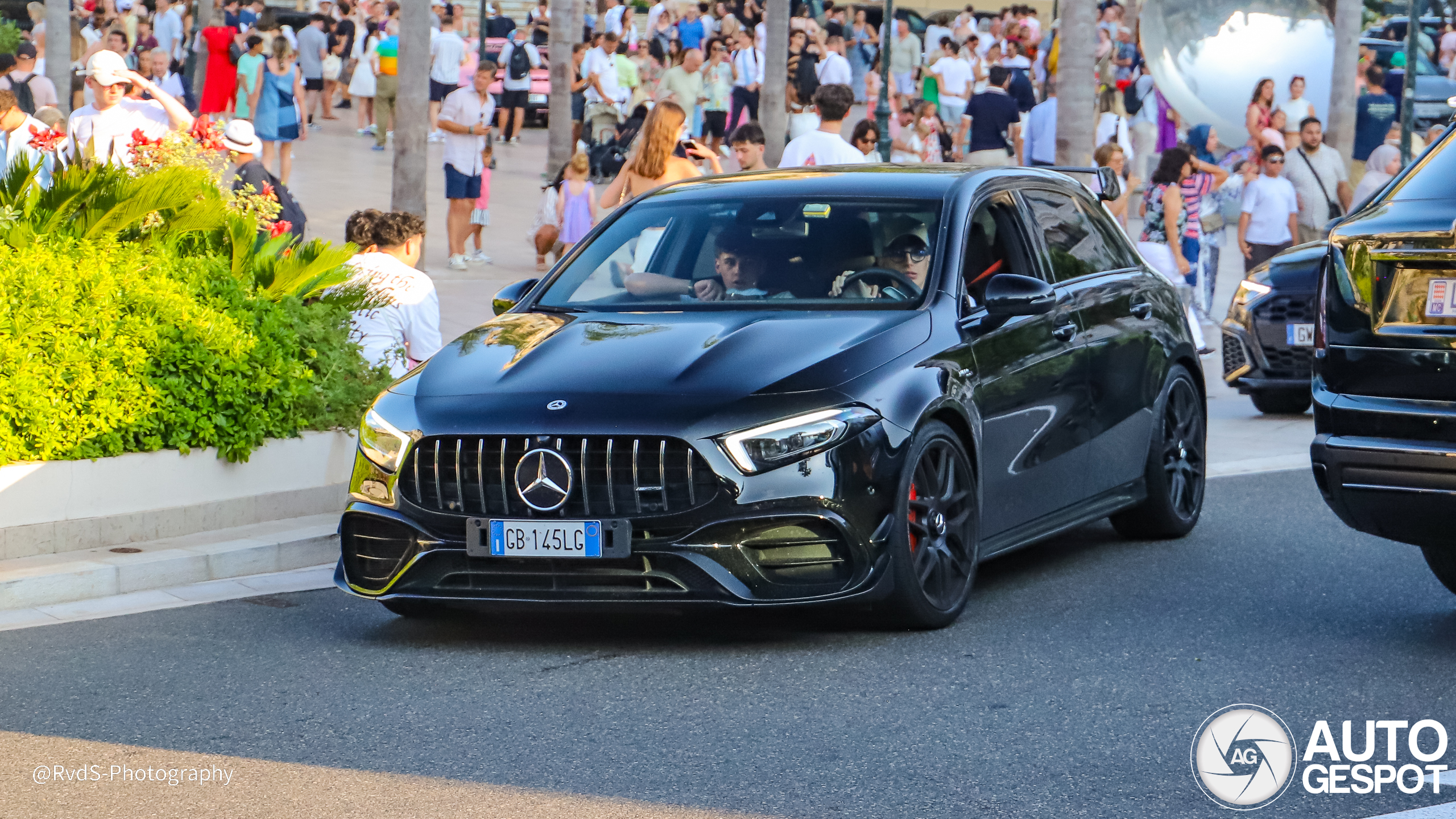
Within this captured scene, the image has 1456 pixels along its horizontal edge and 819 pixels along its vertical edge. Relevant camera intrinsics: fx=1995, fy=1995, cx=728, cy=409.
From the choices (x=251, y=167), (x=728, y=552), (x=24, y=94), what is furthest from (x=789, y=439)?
(x=24, y=94)

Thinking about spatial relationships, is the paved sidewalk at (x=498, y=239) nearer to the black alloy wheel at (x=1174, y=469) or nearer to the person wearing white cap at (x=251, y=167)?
the person wearing white cap at (x=251, y=167)

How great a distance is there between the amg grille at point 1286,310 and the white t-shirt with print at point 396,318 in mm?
5892

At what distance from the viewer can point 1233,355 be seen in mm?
13070

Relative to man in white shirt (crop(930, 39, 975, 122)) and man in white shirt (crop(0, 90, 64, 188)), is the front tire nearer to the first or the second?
man in white shirt (crop(0, 90, 64, 188))

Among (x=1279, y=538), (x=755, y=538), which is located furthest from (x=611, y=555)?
(x=1279, y=538)

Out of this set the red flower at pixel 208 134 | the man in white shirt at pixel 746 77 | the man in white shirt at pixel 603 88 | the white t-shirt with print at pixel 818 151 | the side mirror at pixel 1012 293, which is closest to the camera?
the side mirror at pixel 1012 293

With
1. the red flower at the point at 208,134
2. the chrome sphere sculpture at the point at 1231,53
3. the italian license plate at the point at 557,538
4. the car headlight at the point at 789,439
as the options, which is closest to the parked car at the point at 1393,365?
the car headlight at the point at 789,439

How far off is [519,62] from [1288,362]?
19.4 metres

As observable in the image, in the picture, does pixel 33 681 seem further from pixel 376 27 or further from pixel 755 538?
pixel 376 27

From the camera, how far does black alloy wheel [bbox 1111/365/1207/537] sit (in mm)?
8547

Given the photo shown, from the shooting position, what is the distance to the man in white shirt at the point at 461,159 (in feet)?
59.3

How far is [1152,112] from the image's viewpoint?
1087 inches

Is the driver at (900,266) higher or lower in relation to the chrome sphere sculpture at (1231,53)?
lower

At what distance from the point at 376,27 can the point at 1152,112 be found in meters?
11.5
